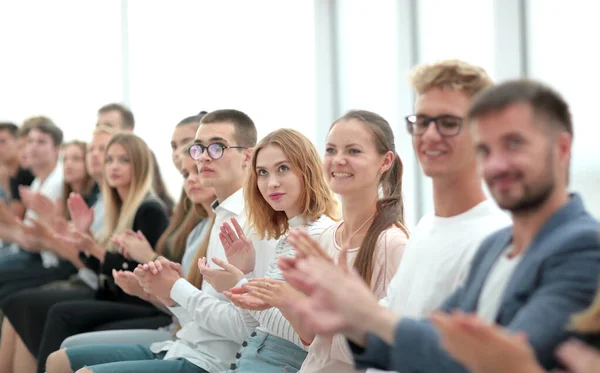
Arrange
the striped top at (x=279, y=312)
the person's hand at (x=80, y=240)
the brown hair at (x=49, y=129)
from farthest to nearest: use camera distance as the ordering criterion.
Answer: the brown hair at (x=49, y=129)
the person's hand at (x=80, y=240)
the striped top at (x=279, y=312)

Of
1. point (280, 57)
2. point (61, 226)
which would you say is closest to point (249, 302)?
point (61, 226)

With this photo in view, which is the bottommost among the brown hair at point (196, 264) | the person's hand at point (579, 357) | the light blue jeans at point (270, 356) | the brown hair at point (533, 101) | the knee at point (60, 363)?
the knee at point (60, 363)

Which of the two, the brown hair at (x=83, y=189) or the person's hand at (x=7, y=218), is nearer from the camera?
the brown hair at (x=83, y=189)

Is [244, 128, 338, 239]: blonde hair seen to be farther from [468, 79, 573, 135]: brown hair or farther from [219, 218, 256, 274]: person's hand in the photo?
[468, 79, 573, 135]: brown hair

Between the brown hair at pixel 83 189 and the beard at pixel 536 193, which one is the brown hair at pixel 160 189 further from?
the beard at pixel 536 193

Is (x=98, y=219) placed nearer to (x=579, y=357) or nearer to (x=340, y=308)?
(x=340, y=308)

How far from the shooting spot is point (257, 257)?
3014mm

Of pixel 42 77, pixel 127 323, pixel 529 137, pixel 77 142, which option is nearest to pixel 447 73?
pixel 529 137

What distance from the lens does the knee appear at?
3.31m

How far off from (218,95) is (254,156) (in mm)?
4341

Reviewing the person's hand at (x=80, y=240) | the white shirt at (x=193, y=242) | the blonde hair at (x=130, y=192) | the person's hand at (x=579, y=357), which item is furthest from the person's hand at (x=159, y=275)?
the person's hand at (x=579, y=357)

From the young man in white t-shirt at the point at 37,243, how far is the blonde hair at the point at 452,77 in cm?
326

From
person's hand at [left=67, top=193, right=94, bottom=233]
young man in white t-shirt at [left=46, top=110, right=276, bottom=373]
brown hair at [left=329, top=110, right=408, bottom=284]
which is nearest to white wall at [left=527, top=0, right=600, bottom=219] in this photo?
young man in white t-shirt at [left=46, top=110, right=276, bottom=373]

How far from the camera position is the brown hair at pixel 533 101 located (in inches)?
56.2
